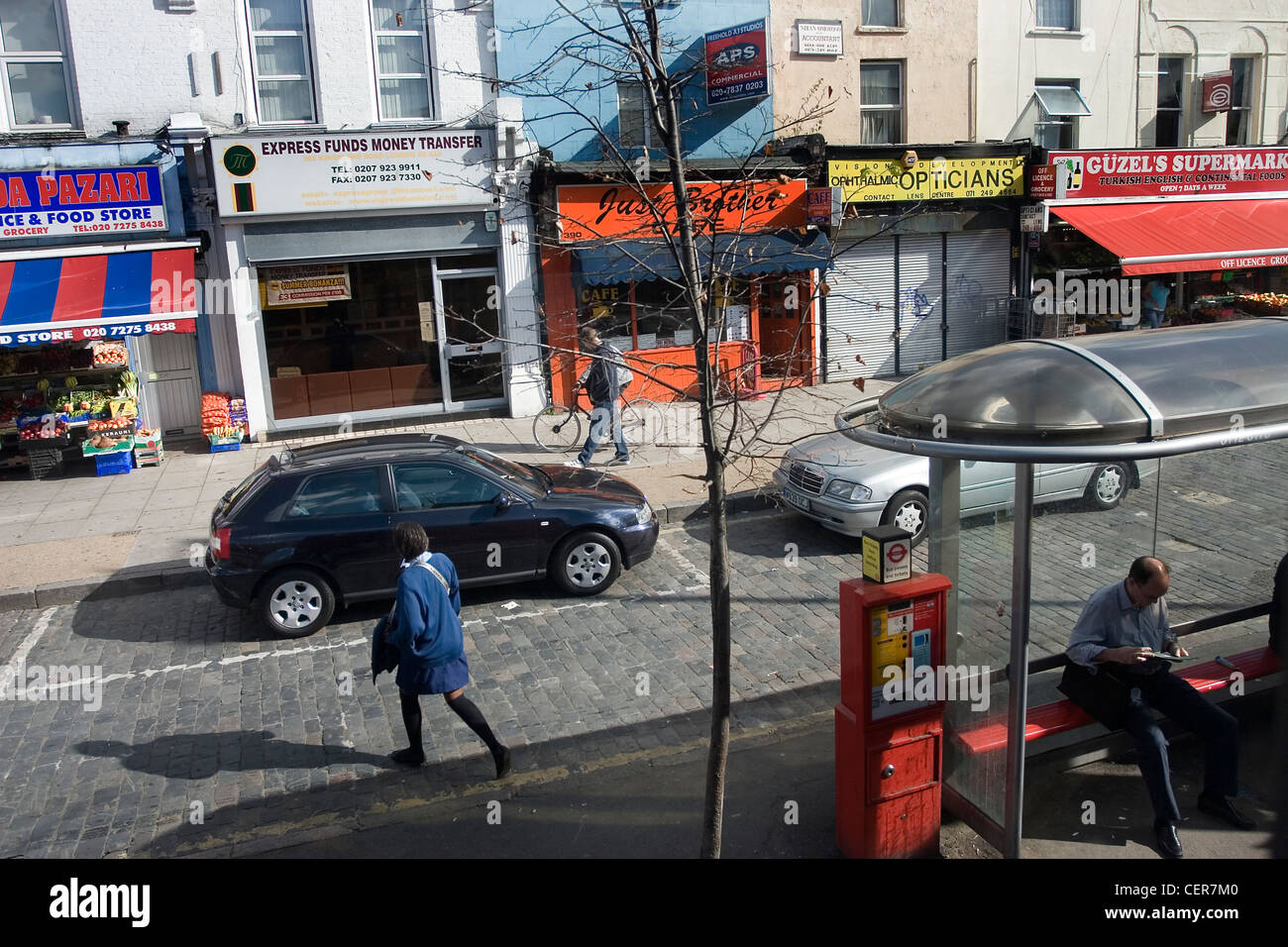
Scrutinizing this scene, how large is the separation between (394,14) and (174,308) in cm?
548

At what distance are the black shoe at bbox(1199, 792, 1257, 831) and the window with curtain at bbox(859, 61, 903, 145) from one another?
1531 centimetres

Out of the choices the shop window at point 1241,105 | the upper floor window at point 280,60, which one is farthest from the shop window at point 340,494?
the shop window at point 1241,105

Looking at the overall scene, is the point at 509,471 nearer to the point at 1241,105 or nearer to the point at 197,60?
the point at 197,60

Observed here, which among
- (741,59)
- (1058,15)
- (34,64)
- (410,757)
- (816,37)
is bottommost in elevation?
(410,757)

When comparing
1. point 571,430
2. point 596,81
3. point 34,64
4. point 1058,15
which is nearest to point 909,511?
point 571,430

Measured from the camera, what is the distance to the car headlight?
9.91m

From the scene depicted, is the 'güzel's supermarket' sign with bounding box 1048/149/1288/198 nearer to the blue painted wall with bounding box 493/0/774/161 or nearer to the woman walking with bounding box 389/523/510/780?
the blue painted wall with bounding box 493/0/774/161

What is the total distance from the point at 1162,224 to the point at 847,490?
12612 millimetres

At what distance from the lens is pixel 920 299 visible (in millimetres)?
18656

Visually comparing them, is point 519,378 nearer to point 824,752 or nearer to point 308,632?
point 308,632

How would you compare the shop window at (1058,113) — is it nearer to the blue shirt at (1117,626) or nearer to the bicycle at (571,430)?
the bicycle at (571,430)

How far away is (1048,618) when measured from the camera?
587 centimetres

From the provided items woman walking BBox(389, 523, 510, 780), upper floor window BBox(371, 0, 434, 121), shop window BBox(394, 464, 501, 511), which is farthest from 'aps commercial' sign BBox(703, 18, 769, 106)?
woman walking BBox(389, 523, 510, 780)

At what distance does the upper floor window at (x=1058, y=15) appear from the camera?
19719 mm
